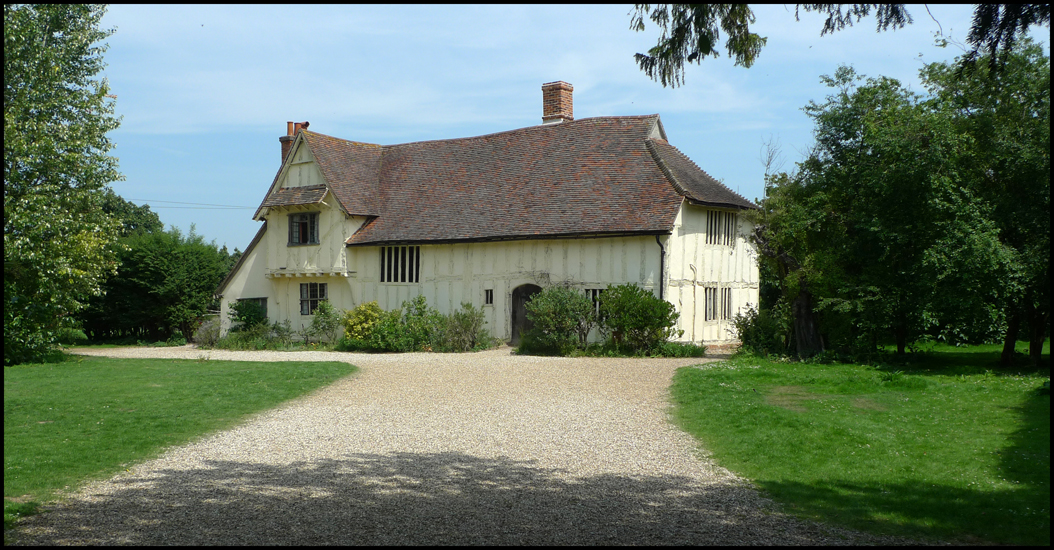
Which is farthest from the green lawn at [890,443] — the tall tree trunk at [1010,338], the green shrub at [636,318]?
the green shrub at [636,318]

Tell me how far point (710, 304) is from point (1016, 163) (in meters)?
9.30

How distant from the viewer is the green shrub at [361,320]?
23906 millimetres

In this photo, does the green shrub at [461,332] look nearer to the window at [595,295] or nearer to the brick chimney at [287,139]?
Answer: the window at [595,295]

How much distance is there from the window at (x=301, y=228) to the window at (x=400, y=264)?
8.86 feet

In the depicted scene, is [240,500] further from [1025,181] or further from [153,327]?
[153,327]

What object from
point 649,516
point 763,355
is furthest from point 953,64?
point 649,516

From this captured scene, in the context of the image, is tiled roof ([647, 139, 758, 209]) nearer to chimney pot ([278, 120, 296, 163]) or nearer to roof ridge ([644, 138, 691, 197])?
roof ridge ([644, 138, 691, 197])

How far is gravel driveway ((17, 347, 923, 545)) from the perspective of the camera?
578 centimetres

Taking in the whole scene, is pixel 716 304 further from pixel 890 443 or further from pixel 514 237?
pixel 890 443

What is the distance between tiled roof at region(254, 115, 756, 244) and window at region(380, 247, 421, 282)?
573 millimetres

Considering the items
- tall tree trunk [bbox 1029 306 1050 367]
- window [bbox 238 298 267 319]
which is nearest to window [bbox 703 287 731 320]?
tall tree trunk [bbox 1029 306 1050 367]

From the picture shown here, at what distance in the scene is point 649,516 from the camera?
6.29 m

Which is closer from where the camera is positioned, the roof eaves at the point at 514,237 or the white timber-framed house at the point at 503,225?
the roof eaves at the point at 514,237

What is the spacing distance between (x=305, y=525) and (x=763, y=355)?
14.7 meters
